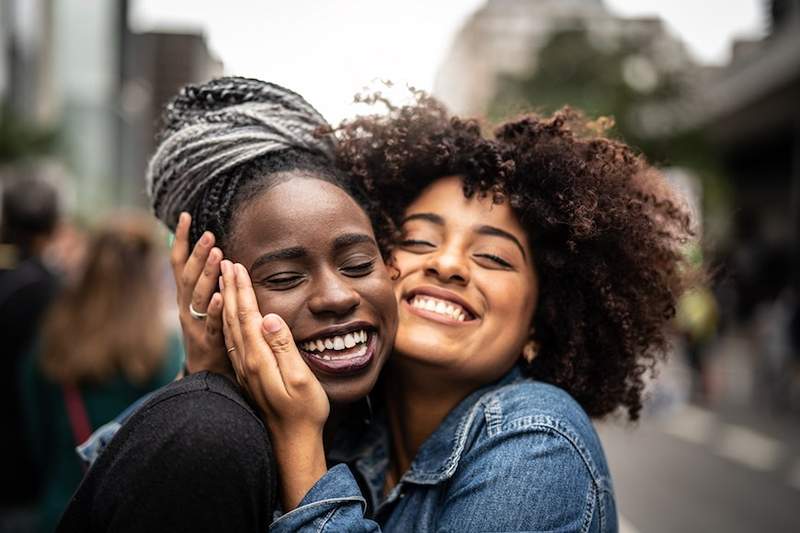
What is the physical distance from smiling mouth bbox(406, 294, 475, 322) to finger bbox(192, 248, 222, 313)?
2.05 feet

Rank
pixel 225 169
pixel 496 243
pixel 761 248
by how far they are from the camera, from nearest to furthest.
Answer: pixel 225 169 → pixel 496 243 → pixel 761 248

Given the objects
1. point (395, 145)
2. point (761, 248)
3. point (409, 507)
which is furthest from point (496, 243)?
point (761, 248)

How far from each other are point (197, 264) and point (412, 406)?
872 mm

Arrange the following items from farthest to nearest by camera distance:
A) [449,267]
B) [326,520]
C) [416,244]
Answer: [416,244] < [449,267] < [326,520]

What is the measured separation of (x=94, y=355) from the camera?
3584 mm

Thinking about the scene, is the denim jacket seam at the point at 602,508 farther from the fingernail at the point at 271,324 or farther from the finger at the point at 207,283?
the finger at the point at 207,283

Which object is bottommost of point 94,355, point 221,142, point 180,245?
point 94,355

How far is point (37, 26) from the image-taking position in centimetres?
3831

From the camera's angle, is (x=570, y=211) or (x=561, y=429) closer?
(x=561, y=429)

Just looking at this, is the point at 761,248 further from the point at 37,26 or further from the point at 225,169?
the point at 37,26

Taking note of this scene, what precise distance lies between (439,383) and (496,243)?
0.47 meters

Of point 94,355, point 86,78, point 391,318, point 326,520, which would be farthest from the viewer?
point 86,78

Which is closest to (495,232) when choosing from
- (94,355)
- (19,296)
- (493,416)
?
(493,416)

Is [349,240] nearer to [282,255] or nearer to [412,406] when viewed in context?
[282,255]
